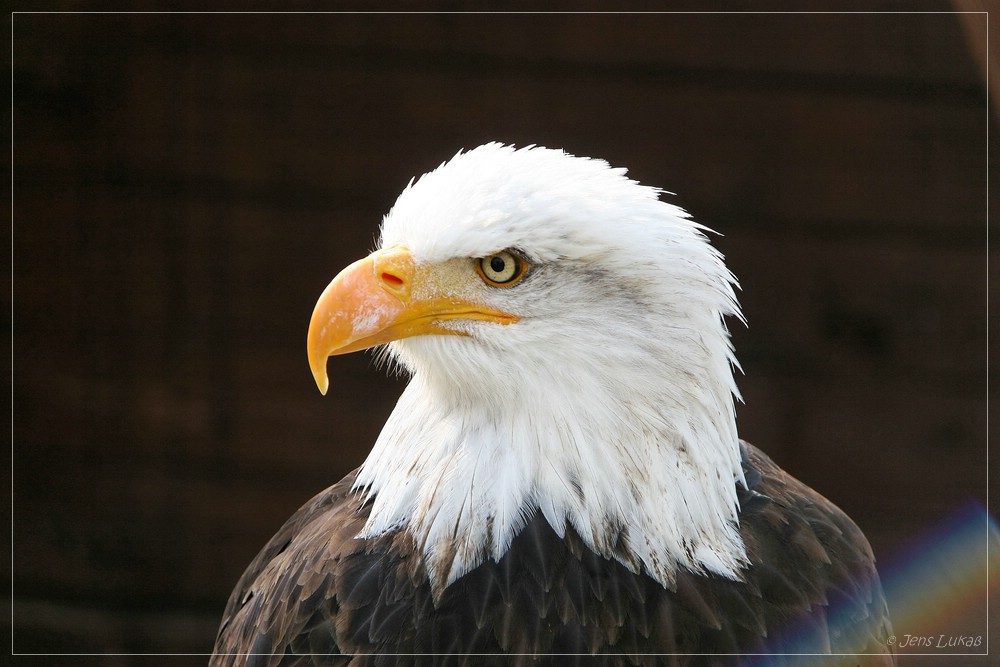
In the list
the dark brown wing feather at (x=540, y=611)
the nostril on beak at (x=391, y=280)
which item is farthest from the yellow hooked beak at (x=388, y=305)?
the dark brown wing feather at (x=540, y=611)

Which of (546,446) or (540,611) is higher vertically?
(546,446)

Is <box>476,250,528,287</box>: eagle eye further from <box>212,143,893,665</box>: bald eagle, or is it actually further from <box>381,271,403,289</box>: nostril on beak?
<box>381,271,403,289</box>: nostril on beak

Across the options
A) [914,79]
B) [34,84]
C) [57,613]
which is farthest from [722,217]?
[57,613]

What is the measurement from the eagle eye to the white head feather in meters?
0.01

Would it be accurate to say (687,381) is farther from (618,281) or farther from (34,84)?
(34,84)

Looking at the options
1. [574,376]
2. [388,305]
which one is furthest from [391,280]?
[574,376]

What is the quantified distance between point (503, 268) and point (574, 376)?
17cm

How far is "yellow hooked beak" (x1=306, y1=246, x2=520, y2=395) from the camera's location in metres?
1.18

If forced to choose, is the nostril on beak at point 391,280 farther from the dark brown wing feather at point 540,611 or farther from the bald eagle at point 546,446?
the dark brown wing feather at point 540,611

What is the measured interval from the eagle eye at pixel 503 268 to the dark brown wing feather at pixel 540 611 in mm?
319

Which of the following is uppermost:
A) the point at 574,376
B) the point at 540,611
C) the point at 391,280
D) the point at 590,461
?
the point at 391,280

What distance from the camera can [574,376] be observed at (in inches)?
48.1

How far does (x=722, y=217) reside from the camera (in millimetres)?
2373

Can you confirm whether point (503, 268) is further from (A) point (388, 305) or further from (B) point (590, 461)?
(B) point (590, 461)
